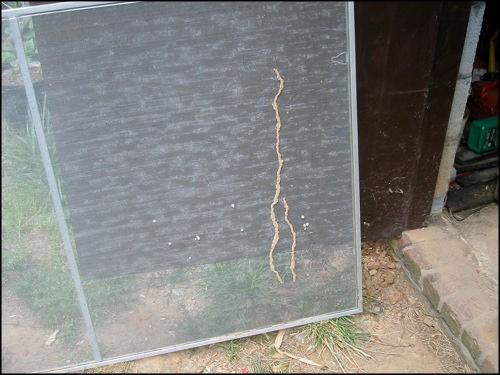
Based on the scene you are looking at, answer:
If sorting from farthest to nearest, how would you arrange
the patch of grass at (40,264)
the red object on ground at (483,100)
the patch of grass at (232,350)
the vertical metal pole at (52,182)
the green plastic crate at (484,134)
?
1. the red object on ground at (483,100)
2. the green plastic crate at (484,134)
3. the patch of grass at (232,350)
4. the patch of grass at (40,264)
5. the vertical metal pole at (52,182)

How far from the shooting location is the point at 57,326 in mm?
1927

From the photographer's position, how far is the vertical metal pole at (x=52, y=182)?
165 cm

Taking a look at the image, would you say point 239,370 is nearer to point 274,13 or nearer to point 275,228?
point 275,228

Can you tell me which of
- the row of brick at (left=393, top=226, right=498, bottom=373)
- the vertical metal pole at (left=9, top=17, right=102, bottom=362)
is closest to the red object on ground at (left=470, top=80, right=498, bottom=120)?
the row of brick at (left=393, top=226, right=498, bottom=373)

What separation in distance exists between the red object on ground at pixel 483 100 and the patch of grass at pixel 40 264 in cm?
210

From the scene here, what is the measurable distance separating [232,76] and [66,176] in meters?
0.73

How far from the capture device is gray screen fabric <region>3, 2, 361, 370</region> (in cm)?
174

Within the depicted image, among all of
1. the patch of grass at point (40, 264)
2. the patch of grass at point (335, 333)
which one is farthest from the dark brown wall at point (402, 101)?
the patch of grass at point (40, 264)

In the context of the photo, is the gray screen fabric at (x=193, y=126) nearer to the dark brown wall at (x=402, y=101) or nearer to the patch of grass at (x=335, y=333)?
the dark brown wall at (x=402, y=101)

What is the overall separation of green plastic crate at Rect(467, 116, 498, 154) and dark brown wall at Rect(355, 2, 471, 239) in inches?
16.1

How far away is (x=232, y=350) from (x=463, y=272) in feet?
3.44

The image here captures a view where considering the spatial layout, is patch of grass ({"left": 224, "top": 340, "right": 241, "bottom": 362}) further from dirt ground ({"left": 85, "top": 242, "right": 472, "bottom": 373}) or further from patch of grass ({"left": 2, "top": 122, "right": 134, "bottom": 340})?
patch of grass ({"left": 2, "top": 122, "right": 134, "bottom": 340})

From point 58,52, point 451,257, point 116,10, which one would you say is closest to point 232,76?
point 116,10

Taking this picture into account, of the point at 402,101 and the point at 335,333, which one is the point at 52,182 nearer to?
the point at 335,333
